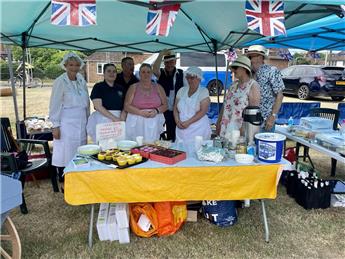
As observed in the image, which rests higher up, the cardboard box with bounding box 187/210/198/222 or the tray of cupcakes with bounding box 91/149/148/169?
the tray of cupcakes with bounding box 91/149/148/169

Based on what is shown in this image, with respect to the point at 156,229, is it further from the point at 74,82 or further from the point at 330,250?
the point at 74,82

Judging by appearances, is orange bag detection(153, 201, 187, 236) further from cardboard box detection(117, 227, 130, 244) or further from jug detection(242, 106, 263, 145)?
jug detection(242, 106, 263, 145)

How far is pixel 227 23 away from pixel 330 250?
2.39 metres

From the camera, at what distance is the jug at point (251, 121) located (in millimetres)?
2211

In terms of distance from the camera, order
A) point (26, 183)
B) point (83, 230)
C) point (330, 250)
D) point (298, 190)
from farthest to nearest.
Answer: point (26, 183), point (298, 190), point (83, 230), point (330, 250)

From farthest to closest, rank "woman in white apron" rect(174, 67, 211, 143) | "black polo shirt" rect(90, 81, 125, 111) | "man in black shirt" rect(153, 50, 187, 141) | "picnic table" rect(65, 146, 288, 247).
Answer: "man in black shirt" rect(153, 50, 187, 141)
"black polo shirt" rect(90, 81, 125, 111)
"woman in white apron" rect(174, 67, 211, 143)
"picnic table" rect(65, 146, 288, 247)

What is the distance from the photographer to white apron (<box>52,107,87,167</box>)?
2992 mm

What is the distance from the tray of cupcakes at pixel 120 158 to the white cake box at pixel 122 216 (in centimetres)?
37

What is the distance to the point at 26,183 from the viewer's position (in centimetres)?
345

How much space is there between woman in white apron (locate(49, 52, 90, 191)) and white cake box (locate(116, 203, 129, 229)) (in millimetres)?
1197

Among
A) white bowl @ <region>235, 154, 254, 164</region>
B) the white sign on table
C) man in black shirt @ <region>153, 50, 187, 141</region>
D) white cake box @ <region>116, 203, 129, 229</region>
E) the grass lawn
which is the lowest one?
the grass lawn

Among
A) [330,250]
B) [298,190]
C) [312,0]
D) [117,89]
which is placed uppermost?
[312,0]

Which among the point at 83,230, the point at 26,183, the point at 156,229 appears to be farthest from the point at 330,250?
the point at 26,183

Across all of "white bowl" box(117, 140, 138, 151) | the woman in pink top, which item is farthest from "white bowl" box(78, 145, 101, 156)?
the woman in pink top
